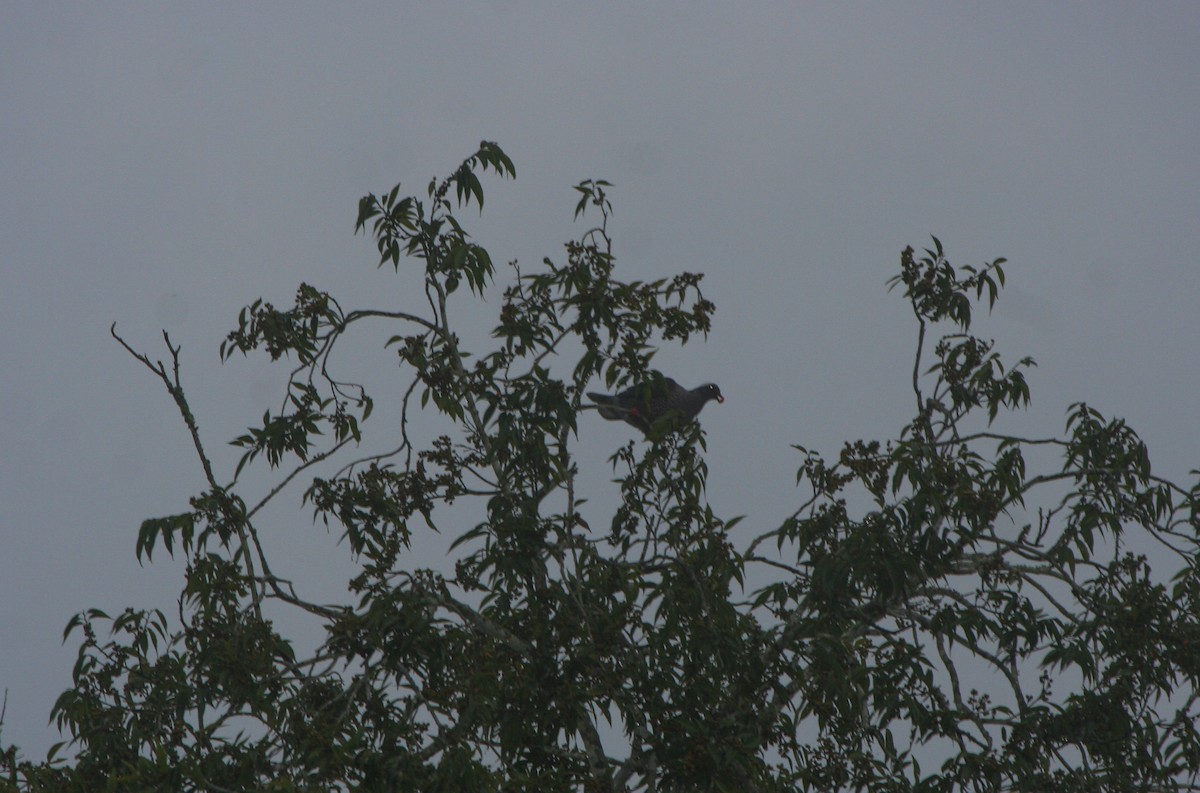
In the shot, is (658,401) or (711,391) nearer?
(658,401)

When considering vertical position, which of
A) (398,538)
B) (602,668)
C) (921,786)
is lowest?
(921,786)

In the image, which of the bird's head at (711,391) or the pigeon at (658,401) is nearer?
the pigeon at (658,401)

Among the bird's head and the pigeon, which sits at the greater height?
the bird's head

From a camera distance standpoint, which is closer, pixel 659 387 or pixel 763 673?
pixel 763 673

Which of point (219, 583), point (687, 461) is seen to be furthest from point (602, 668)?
point (219, 583)

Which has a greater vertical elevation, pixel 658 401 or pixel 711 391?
pixel 711 391

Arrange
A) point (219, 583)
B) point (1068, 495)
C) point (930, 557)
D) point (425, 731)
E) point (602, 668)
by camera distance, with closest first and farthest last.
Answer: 1. point (425, 731)
2. point (602, 668)
3. point (219, 583)
4. point (930, 557)
5. point (1068, 495)

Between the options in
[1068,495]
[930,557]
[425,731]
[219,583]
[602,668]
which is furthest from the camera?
[1068,495]

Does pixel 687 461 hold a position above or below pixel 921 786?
above

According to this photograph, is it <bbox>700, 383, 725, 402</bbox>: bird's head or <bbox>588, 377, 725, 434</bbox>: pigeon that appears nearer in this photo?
<bbox>588, 377, 725, 434</bbox>: pigeon

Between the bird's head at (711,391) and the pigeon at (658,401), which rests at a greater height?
the bird's head at (711,391)

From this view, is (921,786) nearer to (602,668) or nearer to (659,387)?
(602,668)

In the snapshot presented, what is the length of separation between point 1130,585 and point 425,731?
3.31 m

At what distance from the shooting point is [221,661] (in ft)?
Result: 16.8
